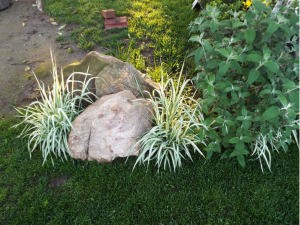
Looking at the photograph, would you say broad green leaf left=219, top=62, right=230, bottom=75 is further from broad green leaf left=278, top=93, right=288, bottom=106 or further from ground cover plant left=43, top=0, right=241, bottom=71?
ground cover plant left=43, top=0, right=241, bottom=71

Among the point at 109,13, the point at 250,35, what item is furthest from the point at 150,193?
the point at 109,13

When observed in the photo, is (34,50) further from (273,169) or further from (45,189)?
(273,169)

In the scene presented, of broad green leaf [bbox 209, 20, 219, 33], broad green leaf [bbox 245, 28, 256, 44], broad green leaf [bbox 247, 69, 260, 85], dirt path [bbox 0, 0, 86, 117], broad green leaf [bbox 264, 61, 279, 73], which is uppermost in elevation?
broad green leaf [bbox 209, 20, 219, 33]

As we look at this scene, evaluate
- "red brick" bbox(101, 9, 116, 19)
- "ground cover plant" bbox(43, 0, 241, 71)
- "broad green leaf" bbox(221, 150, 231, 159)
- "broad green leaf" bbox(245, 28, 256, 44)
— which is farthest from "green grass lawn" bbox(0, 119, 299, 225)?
"red brick" bbox(101, 9, 116, 19)

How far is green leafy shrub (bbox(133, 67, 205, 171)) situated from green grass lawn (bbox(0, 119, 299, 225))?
0.13 metres

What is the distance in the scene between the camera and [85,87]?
335 cm

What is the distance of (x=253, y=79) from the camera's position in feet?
8.05

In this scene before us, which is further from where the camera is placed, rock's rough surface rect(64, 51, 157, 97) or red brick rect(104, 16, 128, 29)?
red brick rect(104, 16, 128, 29)

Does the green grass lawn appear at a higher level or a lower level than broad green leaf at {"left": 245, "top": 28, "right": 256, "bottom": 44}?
lower

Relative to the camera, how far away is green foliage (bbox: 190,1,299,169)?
98.2 inches

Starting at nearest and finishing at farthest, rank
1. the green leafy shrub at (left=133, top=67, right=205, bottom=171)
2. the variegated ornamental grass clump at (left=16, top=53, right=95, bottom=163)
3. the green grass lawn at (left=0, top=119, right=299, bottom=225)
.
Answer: the green grass lawn at (left=0, top=119, right=299, bottom=225), the green leafy shrub at (left=133, top=67, right=205, bottom=171), the variegated ornamental grass clump at (left=16, top=53, right=95, bottom=163)

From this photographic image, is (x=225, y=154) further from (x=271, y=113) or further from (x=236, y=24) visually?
(x=236, y=24)

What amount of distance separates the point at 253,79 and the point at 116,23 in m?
3.10

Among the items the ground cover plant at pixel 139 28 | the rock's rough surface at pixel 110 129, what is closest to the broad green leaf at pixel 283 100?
the rock's rough surface at pixel 110 129
